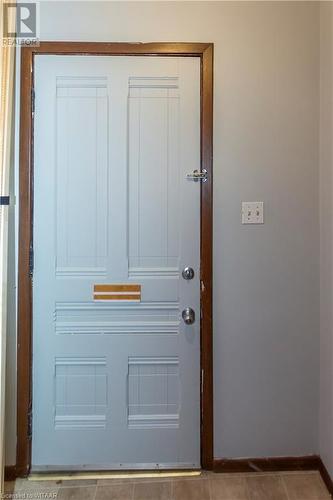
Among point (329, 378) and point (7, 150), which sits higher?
point (7, 150)

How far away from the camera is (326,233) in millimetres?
1731

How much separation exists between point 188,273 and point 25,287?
A: 85cm

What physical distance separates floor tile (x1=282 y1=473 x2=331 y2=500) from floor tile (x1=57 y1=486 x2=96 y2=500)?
98 centimetres

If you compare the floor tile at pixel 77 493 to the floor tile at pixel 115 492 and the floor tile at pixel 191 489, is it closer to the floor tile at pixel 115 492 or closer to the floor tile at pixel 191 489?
the floor tile at pixel 115 492

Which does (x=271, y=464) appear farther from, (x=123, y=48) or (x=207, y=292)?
(x=123, y=48)

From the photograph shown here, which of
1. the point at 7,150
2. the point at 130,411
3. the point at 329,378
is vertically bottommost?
the point at 130,411

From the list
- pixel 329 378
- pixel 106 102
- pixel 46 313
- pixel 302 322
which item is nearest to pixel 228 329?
pixel 302 322

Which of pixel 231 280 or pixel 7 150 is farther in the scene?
pixel 231 280

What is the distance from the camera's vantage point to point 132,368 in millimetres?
1812

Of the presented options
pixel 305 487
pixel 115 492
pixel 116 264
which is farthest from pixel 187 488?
pixel 116 264

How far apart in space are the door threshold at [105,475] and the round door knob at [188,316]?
0.79 m

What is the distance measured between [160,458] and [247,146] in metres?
1.70

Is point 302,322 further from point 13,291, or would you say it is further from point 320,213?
point 13,291

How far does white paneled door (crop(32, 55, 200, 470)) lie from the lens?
177 cm
